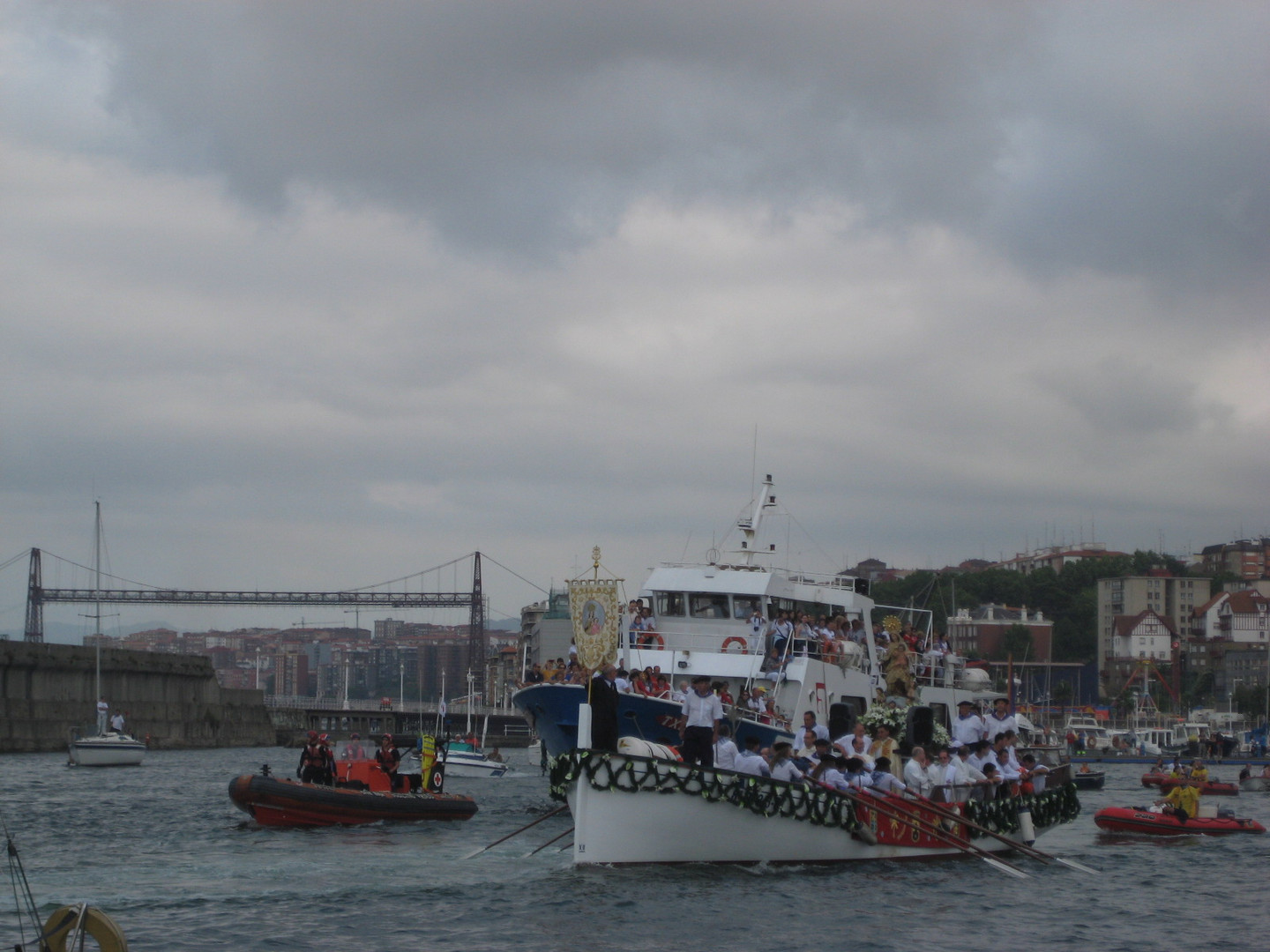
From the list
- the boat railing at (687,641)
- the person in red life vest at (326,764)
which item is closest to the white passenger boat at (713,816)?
the boat railing at (687,641)

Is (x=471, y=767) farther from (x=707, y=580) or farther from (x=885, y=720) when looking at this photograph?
(x=885, y=720)

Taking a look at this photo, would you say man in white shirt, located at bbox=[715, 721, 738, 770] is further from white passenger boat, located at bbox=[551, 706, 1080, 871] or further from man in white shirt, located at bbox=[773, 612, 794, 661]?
man in white shirt, located at bbox=[773, 612, 794, 661]

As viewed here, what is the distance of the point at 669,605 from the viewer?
117 ft

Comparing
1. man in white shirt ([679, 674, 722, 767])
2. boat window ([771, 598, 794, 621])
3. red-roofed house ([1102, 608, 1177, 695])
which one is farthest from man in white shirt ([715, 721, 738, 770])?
red-roofed house ([1102, 608, 1177, 695])

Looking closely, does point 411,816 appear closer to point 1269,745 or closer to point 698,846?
point 698,846

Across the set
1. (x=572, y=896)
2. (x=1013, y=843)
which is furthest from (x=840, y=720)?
(x=572, y=896)

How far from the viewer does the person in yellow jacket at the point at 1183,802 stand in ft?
111

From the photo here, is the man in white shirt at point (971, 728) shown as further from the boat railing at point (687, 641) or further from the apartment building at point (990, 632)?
the apartment building at point (990, 632)

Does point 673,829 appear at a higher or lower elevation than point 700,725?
lower

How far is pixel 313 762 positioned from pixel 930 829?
46.9ft

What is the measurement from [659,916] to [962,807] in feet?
25.4

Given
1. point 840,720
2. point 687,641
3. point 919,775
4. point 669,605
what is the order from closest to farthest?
point 919,775
point 840,720
point 687,641
point 669,605

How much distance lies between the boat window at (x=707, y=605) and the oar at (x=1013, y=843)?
31.7ft

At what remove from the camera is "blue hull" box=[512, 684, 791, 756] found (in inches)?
1215
